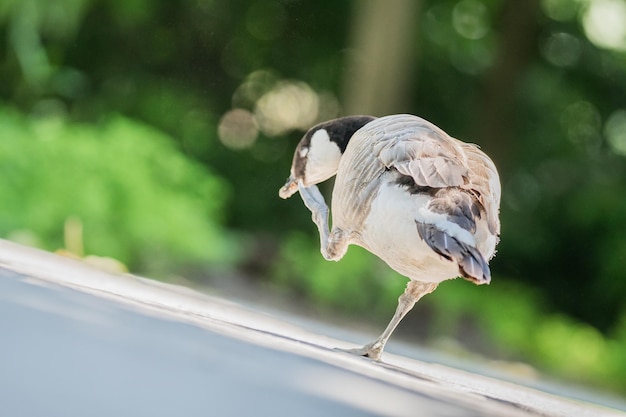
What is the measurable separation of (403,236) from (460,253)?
0.86ft

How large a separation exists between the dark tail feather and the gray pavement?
24cm

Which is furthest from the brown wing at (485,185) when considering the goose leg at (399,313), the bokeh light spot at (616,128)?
the bokeh light spot at (616,128)

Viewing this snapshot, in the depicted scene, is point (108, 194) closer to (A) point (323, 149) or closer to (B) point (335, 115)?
(A) point (323, 149)

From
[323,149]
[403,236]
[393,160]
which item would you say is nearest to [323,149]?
[323,149]

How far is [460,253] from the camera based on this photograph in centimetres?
209

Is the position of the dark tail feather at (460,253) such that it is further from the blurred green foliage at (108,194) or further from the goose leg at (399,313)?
the blurred green foliage at (108,194)

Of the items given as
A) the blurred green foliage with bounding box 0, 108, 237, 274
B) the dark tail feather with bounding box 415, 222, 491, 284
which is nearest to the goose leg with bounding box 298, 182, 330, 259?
the dark tail feather with bounding box 415, 222, 491, 284

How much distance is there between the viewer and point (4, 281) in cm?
193

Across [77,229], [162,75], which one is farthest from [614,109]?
[77,229]

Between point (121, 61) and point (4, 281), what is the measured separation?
22.3 ft

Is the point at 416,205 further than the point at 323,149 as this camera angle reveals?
No

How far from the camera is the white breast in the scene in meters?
2.30

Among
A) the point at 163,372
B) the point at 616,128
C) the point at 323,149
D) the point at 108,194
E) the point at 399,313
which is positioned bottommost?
the point at 108,194

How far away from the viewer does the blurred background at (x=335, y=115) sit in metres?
5.91
